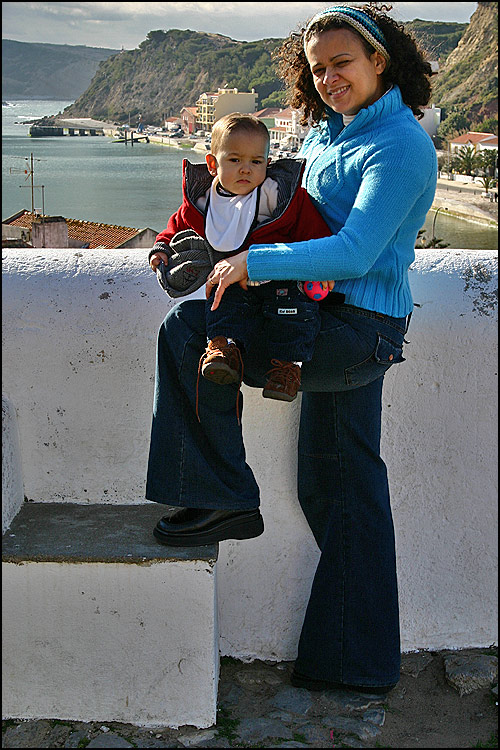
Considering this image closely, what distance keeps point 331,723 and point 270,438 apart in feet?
2.34

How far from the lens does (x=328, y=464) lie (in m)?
1.99

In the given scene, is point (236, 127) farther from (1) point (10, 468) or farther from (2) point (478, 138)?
(2) point (478, 138)

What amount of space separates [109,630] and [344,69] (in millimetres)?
1411

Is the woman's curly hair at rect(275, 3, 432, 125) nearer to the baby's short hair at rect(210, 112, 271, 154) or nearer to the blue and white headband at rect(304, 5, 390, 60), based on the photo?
the blue and white headband at rect(304, 5, 390, 60)

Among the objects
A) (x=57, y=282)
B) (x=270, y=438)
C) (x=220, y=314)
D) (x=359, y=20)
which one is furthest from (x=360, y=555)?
(x=359, y=20)

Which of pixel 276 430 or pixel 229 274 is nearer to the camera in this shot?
pixel 229 274

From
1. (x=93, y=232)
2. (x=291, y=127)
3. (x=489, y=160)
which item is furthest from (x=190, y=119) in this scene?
(x=489, y=160)

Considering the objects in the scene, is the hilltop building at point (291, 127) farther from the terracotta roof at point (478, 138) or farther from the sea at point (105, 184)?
the terracotta roof at point (478, 138)

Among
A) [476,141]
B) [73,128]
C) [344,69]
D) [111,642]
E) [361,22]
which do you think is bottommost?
[111,642]

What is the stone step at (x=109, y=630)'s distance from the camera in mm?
1864

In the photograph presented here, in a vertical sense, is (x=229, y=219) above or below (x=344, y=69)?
below

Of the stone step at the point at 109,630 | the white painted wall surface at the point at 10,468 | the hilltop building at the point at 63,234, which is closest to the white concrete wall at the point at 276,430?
the white painted wall surface at the point at 10,468

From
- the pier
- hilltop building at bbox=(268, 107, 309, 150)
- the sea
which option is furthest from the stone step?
the pier

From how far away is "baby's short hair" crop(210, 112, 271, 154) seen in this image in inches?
70.4
